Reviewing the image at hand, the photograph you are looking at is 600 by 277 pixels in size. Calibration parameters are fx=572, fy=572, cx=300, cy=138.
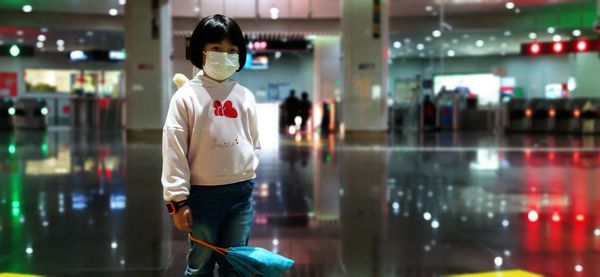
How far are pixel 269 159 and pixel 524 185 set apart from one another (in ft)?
17.9

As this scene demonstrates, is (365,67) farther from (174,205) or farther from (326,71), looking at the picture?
(174,205)

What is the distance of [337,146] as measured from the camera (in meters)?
15.8

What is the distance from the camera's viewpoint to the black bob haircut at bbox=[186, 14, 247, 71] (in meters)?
2.39

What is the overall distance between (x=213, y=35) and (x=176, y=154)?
0.52 meters

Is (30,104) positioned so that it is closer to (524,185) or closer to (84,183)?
(84,183)

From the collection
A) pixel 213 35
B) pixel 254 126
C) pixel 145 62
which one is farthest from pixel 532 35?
pixel 213 35

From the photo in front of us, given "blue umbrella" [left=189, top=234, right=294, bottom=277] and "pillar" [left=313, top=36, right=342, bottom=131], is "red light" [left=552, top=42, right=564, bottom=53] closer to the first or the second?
"pillar" [left=313, top=36, right=342, bottom=131]

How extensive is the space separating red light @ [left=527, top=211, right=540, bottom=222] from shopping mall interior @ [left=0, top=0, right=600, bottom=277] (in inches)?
2.0

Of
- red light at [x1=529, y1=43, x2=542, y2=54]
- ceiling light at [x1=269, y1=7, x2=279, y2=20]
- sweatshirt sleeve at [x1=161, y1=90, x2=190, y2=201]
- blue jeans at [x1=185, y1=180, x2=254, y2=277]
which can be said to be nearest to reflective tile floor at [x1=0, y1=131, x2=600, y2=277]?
blue jeans at [x1=185, y1=180, x2=254, y2=277]

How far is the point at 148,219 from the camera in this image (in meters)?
5.48

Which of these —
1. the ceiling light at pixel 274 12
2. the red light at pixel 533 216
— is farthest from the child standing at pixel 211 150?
the ceiling light at pixel 274 12

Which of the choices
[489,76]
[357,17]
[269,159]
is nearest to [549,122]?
[357,17]

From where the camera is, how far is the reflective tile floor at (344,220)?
4004 millimetres

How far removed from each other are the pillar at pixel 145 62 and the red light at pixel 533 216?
15.4m
